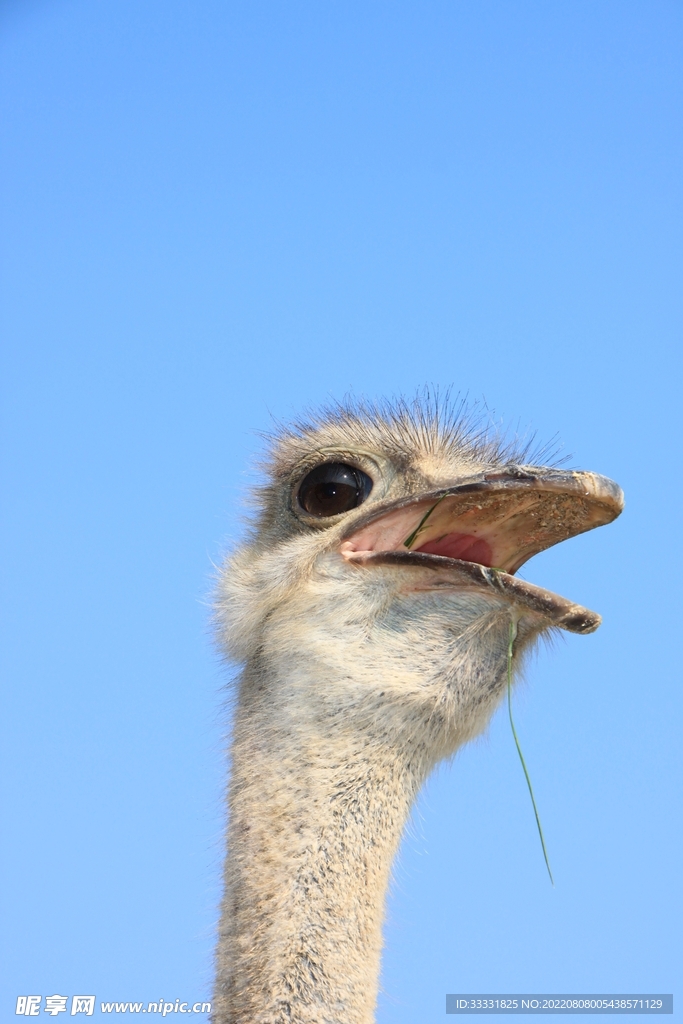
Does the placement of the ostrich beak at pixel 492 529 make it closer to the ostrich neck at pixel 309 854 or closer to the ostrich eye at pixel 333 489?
the ostrich eye at pixel 333 489

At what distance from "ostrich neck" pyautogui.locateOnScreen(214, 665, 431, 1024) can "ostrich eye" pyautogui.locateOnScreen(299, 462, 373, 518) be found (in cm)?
59

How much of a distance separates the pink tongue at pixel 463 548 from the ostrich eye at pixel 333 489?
339 millimetres

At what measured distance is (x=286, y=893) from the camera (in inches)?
126

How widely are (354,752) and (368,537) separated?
603mm

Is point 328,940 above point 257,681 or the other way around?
the other way around

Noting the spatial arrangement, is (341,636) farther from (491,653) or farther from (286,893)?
(286,893)

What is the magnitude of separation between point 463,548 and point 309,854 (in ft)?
2.99

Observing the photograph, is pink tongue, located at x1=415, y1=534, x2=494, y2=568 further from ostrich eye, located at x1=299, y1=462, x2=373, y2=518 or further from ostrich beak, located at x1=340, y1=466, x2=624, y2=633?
ostrich eye, located at x1=299, y1=462, x2=373, y2=518

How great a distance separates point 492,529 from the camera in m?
3.50

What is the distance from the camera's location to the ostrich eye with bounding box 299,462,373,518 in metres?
3.86

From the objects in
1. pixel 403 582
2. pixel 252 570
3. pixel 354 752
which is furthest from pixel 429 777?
pixel 252 570

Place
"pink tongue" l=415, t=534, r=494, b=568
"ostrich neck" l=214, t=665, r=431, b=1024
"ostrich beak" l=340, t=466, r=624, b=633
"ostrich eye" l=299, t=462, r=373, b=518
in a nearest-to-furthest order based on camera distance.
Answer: "ostrich neck" l=214, t=665, r=431, b=1024
"ostrich beak" l=340, t=466, r=624, b=633
"pink tongue" l=415, t=534, r=494, b=568
"ostrich eye" l=299, t=462, r=373, b=518

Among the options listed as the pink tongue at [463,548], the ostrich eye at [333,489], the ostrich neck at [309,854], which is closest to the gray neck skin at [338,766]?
the ostrich neck at [309,854]

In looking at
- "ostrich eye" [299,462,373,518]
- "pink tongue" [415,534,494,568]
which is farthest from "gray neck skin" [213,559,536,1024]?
"ostrich eye" [299,462,373,518]
